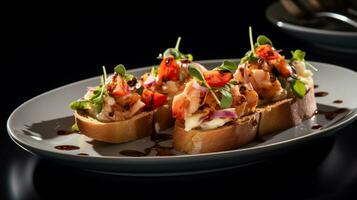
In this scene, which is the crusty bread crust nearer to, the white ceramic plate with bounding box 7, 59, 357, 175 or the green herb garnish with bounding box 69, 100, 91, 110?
the white ceramic plate with bounding box 7, 59, 357, 175

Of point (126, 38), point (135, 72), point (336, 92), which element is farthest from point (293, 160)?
point (126, 38)

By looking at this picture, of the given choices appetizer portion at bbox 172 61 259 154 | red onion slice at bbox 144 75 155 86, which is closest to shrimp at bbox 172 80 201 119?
appetizer portion at bbox 172 61 259 154

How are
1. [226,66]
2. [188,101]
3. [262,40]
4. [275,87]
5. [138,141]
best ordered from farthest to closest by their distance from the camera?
[262,40]
[275,87]
[138,141]
[226,66]
[188,101]

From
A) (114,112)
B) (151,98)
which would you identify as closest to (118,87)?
(114,112)

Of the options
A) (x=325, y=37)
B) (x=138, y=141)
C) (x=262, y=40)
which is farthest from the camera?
(x=325, y=37)

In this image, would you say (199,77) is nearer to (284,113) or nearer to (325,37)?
(284,113)

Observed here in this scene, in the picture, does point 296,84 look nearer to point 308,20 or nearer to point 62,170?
point 62,170

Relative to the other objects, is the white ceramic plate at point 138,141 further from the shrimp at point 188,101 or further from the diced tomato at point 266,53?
the diced tomato at point 266,53
